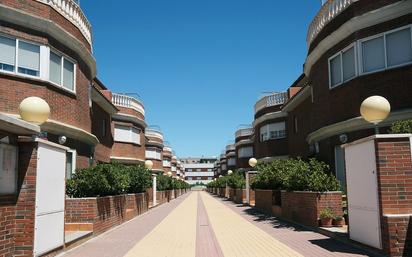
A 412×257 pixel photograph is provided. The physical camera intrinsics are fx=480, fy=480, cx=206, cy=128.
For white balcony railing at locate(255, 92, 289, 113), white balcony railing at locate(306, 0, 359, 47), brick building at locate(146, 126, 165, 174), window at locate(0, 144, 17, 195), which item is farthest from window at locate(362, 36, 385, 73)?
brick building at locate(146, 126, 165, 174)

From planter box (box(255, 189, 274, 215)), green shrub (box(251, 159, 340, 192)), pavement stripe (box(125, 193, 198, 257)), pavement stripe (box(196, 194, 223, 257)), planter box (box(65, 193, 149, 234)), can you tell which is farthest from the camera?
planter box (box(255, 189, 274, 215))

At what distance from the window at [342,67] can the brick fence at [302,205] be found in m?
4.99

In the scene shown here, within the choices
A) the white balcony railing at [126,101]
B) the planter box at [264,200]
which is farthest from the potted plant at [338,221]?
the white balcony railing at [126,101]

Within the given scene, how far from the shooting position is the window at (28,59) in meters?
17.1

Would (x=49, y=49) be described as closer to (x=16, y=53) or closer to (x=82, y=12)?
(x=16, y=53)

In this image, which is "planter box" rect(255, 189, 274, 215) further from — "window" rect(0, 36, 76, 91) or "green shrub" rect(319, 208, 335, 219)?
"window" rect(0, 36, 76, 91)

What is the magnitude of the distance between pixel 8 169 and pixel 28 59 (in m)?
9.17

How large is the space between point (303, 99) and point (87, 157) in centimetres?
1416

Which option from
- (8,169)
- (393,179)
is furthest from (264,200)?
(8,169)

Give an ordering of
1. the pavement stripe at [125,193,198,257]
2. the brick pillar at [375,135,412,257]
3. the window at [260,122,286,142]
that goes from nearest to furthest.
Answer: the brick pillar at [375,135,412,257]
the pavement stripe at [125,193,198,257]
the window at [260,122,286,142]

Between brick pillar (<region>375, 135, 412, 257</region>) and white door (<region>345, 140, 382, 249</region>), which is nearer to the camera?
brick pillar (<region>375, 135, 412, 257</region>)

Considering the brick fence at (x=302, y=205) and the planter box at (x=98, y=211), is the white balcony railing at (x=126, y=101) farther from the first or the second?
the brick fence at (x=302, y=205)

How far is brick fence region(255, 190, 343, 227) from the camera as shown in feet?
50.8

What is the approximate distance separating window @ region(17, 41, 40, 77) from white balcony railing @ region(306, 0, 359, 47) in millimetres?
11809
